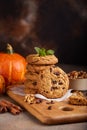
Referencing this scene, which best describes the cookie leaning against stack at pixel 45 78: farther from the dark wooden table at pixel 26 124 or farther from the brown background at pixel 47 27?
the brown background at pixel 47 27

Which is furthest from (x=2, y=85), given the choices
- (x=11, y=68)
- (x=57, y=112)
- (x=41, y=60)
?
(x=57, y=112)

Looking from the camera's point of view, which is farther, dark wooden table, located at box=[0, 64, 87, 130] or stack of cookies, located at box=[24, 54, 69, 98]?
stack of cookies, located at box=[24, 54, 69, 98]

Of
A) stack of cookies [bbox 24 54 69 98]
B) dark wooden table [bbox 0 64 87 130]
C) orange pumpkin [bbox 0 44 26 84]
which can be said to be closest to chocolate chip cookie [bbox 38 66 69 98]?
stack of cookies [bbox 24 54 69 98]

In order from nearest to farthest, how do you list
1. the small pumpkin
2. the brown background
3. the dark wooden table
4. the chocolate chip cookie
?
the dark wooden table, the chocolate chip cookie, the small pumpkin, the brown background

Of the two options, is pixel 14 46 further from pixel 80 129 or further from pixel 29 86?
pixel 80 129

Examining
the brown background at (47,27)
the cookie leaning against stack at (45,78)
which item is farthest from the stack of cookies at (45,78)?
the brown background at (47,27)

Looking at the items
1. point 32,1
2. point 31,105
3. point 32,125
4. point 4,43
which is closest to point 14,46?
point 4,43

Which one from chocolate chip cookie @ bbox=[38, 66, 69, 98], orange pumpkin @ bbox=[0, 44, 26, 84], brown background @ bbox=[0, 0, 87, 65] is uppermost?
brown background @ bbox=[0, 0, 87, 65]

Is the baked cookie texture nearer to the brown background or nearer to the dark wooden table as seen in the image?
the dark wooden table
